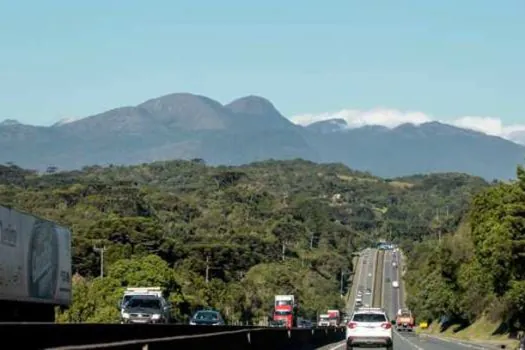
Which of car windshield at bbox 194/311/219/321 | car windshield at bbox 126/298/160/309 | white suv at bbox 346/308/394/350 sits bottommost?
white suv at bbox 346/308/394/350

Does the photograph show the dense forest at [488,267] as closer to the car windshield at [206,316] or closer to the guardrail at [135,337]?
the car windshield at [206,316]

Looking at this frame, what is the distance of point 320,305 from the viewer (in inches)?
7549

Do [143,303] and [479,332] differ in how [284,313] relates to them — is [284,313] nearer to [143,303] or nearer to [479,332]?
[479,332]

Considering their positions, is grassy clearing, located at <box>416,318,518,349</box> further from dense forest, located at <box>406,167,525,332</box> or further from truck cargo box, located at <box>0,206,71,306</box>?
truck cargo box, located at <box>0,206,71,306</box>

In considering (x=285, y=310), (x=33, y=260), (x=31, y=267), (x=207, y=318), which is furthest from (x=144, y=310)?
(x=285, y=310)

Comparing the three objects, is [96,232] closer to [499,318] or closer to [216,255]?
[216,255]

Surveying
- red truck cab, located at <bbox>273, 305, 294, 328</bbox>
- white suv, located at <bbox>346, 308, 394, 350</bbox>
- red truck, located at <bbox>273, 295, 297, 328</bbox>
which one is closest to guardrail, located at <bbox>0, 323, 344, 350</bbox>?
white suv, located at <bbox>346, 308, 394, 350</bbox>

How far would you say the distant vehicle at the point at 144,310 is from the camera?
157ft

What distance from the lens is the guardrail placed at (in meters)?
17.8

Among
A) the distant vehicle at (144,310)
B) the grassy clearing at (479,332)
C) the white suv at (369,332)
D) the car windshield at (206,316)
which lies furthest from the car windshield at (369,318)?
the grassy clearing at (479,332)

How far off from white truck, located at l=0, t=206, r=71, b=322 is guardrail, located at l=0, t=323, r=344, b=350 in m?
5.82

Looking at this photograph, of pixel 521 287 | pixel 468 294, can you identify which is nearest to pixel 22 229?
pixel 521 287

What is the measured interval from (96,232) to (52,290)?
10214cm

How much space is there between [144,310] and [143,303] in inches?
25.5
